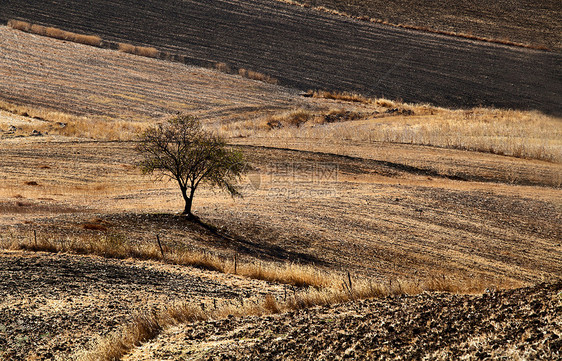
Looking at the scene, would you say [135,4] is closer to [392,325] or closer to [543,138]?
[543,138]

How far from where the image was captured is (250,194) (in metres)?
26.9

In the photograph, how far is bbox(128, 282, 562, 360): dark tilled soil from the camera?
21.9 feet

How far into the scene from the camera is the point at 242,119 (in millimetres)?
46000

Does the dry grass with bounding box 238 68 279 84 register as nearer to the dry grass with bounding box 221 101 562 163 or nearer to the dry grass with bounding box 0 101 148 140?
the dry grass with bounding box 221 101 562 163

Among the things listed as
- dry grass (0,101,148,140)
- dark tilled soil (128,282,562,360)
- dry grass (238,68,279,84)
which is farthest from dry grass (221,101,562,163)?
dark tilled soil (128,282,562,360)

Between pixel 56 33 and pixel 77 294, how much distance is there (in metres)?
52.6

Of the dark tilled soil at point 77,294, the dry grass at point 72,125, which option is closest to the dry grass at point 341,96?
the dry grass at point 72,125

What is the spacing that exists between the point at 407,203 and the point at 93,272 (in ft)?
50.9

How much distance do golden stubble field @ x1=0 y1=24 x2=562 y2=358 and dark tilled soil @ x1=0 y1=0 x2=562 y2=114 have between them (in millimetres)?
4745

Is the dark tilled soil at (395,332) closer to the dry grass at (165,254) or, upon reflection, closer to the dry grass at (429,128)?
the dry grass at (165,254)

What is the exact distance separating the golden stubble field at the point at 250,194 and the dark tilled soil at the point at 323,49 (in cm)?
475

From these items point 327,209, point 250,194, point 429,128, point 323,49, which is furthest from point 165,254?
point 323,49

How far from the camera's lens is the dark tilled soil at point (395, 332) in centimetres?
669

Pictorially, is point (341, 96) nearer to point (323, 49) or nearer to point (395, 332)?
point (323, 49)
